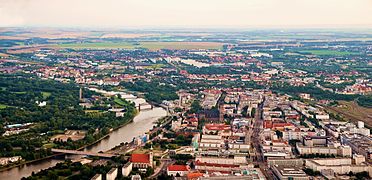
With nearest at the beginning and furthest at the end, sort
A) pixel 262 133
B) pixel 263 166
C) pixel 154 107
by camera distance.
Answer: pixel 263 166 < pixel 262 133 < pixel 154 107

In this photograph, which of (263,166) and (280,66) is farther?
(280,66)

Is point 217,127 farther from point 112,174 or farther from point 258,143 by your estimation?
point 112,174

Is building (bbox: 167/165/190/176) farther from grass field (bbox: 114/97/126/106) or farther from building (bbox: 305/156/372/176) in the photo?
grass field (bbox: 114/97/126/106)

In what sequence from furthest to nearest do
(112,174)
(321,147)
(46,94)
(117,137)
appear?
1. (46,94)
2. (117,137)
3. (321,147)
4. (112,174)

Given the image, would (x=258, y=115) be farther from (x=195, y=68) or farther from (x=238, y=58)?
(x=238, y=58)

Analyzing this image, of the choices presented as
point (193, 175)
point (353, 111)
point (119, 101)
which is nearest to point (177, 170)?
point (193, 175)

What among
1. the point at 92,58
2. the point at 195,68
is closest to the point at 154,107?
the point at 195,68

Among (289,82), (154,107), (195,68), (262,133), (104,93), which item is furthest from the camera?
(195,68)
